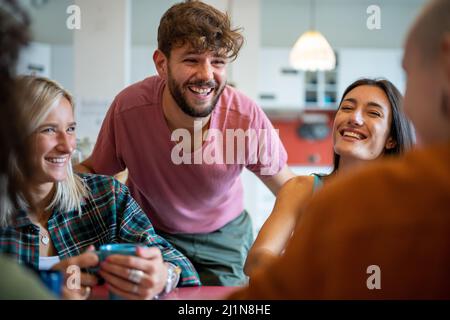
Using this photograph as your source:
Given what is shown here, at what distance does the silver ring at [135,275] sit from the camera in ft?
3.25

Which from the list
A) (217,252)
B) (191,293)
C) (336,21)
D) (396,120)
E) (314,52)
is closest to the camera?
(191,293)

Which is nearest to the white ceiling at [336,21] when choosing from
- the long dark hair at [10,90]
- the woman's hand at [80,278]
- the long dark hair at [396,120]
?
the long dark hair at [396,120]

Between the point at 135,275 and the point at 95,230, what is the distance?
1.22 ft

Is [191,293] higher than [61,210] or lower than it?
lower

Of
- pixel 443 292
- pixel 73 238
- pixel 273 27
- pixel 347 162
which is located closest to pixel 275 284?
pixel 443 292

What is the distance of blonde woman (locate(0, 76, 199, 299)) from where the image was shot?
1.24 m

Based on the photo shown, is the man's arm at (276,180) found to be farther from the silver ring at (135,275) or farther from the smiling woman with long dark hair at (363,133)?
the silver ring at (135,275)

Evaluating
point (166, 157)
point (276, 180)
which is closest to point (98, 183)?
point (166, 157)

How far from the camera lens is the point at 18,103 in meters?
0.66

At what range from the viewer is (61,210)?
4.30 ft

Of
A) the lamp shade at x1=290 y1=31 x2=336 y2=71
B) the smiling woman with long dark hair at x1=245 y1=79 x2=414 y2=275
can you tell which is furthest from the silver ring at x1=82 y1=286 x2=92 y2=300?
the lamp shade at x1=290 y1=31 x2=336 y2=71

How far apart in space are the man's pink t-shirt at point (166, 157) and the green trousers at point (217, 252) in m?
0.03

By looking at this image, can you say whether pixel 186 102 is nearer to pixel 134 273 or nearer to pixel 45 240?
pixel 45 240

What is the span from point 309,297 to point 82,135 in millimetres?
2157
